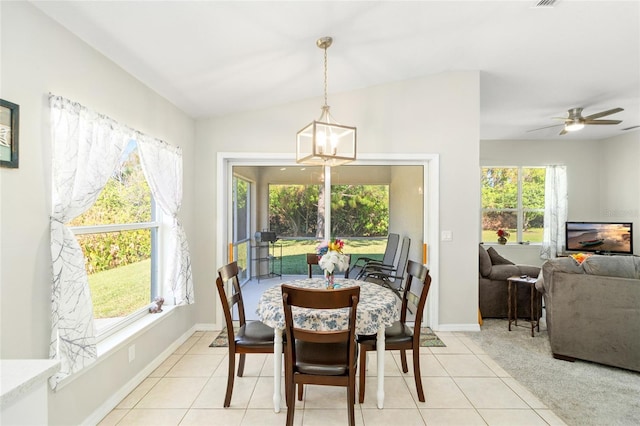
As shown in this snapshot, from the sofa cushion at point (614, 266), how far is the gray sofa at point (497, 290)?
1.27 metres

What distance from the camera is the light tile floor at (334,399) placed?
229 centimetres

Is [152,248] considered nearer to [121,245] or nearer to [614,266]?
[121,245]

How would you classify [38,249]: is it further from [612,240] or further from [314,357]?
[612,240]

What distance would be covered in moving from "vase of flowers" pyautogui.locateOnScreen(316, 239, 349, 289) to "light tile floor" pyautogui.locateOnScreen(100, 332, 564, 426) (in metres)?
0.95

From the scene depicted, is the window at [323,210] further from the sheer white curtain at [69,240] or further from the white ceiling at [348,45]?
the sheer white curtain at [69,240]

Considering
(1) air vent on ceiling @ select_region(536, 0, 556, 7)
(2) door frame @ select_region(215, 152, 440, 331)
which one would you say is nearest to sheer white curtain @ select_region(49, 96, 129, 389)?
(2) door frame @ select_region(215, 152, 440, 331)

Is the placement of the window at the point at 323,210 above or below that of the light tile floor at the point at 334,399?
above

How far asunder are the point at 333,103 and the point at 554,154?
5.45 m

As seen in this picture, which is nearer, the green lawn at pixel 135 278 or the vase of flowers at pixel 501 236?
the green lawn at pixel 135 278

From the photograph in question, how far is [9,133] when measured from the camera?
1656 millimetres

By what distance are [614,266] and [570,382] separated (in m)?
1.11

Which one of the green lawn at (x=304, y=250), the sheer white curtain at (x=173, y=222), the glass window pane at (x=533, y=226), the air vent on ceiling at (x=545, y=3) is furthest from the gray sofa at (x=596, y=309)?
the glass window pane at (x=533, y=226)

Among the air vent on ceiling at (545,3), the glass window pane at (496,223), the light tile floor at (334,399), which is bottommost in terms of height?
the light tile floor at (334,399)

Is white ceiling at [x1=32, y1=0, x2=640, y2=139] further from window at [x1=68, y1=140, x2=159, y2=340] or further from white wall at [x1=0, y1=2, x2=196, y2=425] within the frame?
window at [x1=68, y1=140, x2=159, y2=340]
